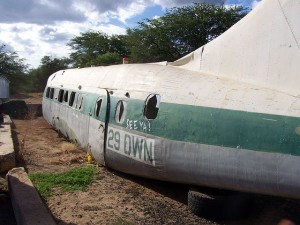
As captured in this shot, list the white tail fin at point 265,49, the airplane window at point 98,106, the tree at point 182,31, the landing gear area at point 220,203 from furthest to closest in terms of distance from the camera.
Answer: the tree at point 182,31
the airplane window at point 98,106
the landing gear area at point 220,203
the white tail fin at point 265,49

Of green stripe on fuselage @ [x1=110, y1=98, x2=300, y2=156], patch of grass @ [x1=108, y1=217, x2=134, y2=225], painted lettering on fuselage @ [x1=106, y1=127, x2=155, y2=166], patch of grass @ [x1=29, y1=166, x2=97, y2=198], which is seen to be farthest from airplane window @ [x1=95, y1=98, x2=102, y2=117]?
patch of grass @ [x1=108, y1=217, x2=134, y2=225]

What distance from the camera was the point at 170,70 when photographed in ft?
27.2

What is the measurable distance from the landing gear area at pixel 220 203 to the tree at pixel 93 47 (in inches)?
1610

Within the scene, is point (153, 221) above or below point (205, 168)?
below

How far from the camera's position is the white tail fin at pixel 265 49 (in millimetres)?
6266

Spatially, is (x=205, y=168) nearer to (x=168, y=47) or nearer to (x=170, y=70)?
(x=170, y=70)

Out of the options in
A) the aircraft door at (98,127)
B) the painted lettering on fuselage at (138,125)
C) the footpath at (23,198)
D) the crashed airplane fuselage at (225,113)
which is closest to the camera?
the crashed airplane fuselage at (225,113)

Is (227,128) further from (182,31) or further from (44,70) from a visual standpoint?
(44,70)

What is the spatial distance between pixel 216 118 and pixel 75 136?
659 centimetres

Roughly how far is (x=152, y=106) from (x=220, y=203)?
226 centimetres

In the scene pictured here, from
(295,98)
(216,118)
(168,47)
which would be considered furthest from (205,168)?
(168,47)

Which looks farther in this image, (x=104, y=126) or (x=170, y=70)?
(x=104, y=126)

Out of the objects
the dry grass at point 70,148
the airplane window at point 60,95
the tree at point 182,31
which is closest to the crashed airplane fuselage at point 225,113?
the dry grass at point 70,148

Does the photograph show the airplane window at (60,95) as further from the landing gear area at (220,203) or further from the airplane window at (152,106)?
the landing gear area at (220,203)
